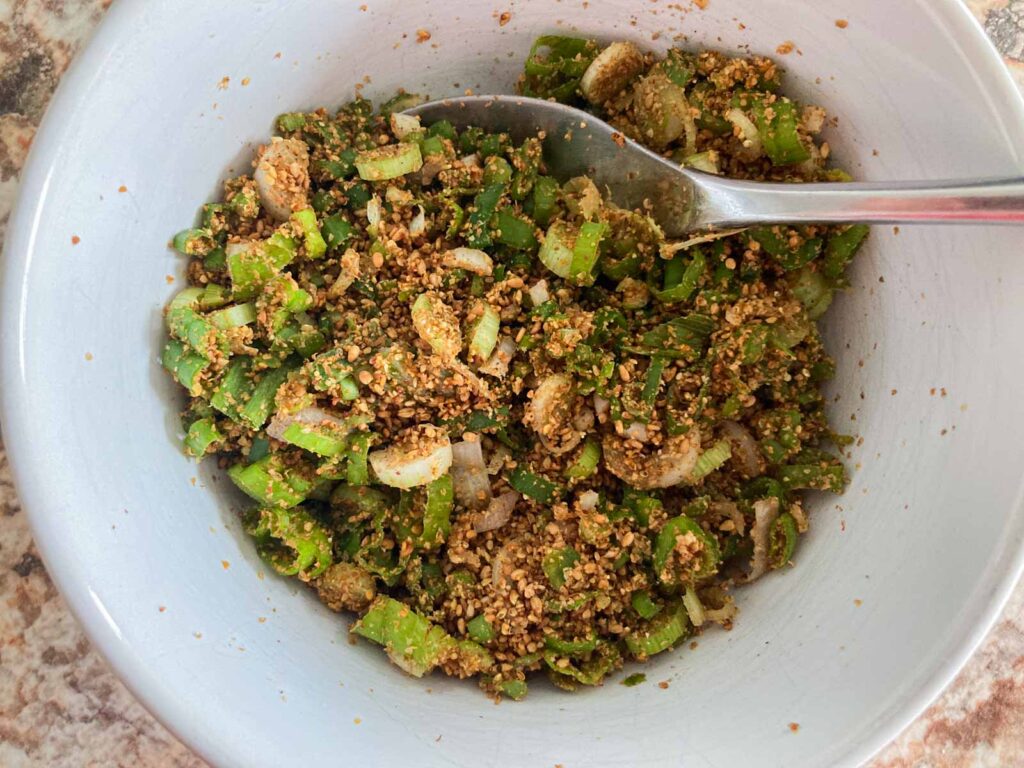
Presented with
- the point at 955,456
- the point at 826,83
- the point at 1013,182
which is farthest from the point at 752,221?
the point at 955,456

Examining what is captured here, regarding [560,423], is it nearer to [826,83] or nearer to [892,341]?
[892,341]

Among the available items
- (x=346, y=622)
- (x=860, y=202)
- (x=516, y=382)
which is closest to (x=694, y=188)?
(x=860, y=202)

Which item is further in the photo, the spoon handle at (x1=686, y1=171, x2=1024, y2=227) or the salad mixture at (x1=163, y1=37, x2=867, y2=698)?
the salad mixture at (x1=163, y1=37, x2=867, y2=698)

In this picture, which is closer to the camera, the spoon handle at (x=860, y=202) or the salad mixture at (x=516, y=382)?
the spoon handle at (x=860, y=202)

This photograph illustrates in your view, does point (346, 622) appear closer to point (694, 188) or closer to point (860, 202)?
point (694, 188)

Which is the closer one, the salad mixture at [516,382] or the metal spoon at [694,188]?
the metal spoon at [694,188]
